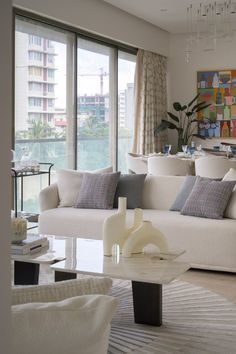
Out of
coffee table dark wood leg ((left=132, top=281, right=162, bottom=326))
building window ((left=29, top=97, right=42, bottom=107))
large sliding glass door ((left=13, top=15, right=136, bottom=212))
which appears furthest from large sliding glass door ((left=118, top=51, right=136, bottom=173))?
coffee table dark wood leg ((left=132, top=281, right=162, bottom=326))

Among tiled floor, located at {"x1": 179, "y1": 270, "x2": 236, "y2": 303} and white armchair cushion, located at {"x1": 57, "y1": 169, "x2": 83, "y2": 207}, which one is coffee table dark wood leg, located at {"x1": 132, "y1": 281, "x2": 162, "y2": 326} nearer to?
tiled floor, located at {"x1": 179, "y1": 270, "x2": 236, "y2": 303}

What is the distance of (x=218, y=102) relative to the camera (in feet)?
35.0

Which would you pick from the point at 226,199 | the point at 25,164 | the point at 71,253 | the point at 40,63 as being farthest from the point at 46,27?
the point at 71,253

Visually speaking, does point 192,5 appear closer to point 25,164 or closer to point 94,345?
point 25,164

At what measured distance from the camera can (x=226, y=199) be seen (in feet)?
16.9

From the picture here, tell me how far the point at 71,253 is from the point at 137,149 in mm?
6277

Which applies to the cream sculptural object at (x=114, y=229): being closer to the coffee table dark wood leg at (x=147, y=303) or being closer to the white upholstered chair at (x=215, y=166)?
the coffee table dark wood leg at (x=147, y=303)

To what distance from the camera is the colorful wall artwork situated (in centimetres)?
1055

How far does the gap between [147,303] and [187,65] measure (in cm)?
802

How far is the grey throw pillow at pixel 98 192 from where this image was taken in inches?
224

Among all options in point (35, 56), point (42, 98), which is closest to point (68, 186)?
point (42, 98)

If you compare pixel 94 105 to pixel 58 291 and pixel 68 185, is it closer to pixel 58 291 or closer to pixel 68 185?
pixel 68 185

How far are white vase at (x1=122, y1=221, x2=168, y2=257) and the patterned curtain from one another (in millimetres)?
6179

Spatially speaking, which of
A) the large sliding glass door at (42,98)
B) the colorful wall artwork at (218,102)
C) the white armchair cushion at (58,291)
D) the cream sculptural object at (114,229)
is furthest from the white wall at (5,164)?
the colorful wall artwork at (218,102)
